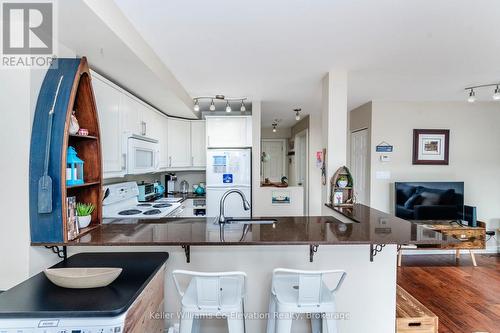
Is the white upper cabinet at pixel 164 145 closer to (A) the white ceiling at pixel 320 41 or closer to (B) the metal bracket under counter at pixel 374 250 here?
(A) the white ceiling at pixel 320 41

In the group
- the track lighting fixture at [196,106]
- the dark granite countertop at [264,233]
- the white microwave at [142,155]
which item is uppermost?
the track lighting fixture at [196,106]

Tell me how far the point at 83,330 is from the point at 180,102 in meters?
2.87

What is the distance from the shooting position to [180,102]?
3588mm

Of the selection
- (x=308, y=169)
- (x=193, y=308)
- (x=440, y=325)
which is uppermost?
(x=308, y=169)

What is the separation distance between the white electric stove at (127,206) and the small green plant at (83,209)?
0.83 meters

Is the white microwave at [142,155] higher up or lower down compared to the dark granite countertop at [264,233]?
higher up

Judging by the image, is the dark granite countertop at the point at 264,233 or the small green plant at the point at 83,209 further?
the small green plant at the point at 83,209

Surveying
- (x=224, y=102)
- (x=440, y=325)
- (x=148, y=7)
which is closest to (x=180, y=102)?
(x=224, y=102)

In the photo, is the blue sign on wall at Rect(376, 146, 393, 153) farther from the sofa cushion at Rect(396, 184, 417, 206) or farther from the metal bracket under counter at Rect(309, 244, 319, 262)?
the metal bracket under counter at Rect(309, 244, 319, 262)

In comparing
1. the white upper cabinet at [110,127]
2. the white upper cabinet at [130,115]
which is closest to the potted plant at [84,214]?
the white upper cabinet at [110,127]

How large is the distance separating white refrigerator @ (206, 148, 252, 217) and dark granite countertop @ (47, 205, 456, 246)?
6.62ft

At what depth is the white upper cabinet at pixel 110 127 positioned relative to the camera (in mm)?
2357

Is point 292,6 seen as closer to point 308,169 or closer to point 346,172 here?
point 346,172

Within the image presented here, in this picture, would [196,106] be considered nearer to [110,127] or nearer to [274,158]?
[110,127]
